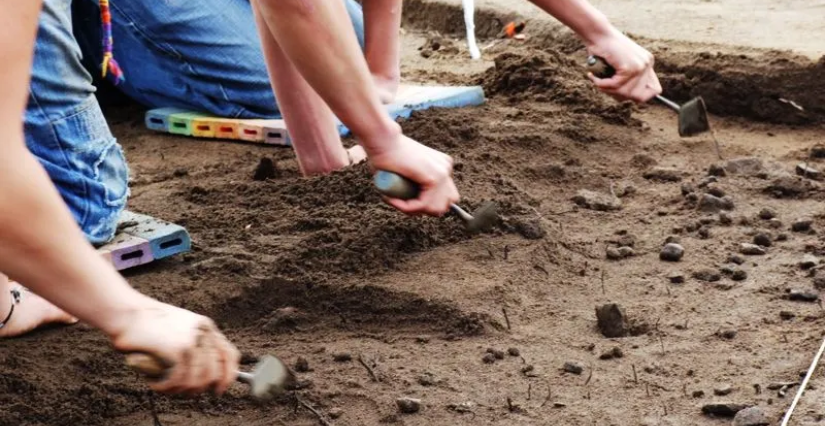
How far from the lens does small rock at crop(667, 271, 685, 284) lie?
3422 mm

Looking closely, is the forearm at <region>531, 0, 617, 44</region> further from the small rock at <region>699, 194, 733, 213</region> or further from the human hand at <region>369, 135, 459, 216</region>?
the human hand at <region>369, 135, 459, 216</region>

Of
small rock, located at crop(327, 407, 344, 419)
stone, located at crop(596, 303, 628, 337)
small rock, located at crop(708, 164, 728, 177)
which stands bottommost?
small rock, located at crop(708, 164, 728, 177)

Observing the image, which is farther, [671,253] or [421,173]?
[671,253]

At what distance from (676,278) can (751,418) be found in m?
0.82

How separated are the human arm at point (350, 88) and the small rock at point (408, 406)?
0.42m

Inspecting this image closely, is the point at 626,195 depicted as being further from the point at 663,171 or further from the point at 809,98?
the point at 809,98

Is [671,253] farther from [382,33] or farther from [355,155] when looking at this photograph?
[382,33]

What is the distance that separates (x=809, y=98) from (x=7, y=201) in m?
3.48

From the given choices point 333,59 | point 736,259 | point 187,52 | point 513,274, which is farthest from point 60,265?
point 187,52

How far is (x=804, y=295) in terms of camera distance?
3.25 meters

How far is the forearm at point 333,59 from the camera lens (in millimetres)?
2896

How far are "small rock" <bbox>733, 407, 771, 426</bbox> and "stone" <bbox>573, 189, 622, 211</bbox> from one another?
1372 millimetres

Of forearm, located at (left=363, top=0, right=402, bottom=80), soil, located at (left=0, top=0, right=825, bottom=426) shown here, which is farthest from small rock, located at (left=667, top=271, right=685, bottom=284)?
forearm, located at (left=363, top=0, right=402, bottom=80)

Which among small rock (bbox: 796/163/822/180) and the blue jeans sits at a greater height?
the blue jeans
